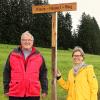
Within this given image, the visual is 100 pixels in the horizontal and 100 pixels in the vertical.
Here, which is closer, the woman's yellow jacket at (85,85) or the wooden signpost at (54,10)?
the woman's yellow jacket at (85,85)

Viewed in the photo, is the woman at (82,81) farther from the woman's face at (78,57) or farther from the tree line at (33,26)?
the tree line at (33,26)

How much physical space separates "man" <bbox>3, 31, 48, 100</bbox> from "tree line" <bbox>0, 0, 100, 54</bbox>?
7196cm

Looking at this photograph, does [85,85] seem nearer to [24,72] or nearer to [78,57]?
[78,57]

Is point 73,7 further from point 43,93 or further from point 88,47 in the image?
point 88,47

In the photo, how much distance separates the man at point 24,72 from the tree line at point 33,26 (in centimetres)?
7196

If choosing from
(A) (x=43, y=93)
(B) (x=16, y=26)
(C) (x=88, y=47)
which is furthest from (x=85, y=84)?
(C) (x=88, y=47)

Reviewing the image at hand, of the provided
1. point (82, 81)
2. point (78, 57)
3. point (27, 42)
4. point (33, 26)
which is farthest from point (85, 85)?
point (33, 26)

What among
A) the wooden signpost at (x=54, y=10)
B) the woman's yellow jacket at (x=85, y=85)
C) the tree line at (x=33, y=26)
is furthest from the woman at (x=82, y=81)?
the tree line at (x=33, y=26)

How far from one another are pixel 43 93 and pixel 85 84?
76 cm

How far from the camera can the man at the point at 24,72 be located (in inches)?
302

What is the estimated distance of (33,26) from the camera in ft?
286

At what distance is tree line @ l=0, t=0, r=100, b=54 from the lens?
84.1m

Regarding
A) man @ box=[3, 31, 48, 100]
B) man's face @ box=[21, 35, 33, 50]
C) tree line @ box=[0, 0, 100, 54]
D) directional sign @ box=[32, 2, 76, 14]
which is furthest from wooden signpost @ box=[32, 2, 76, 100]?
tree line @ box=[0, 0, 100, 54]

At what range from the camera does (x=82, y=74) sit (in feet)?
26.0
